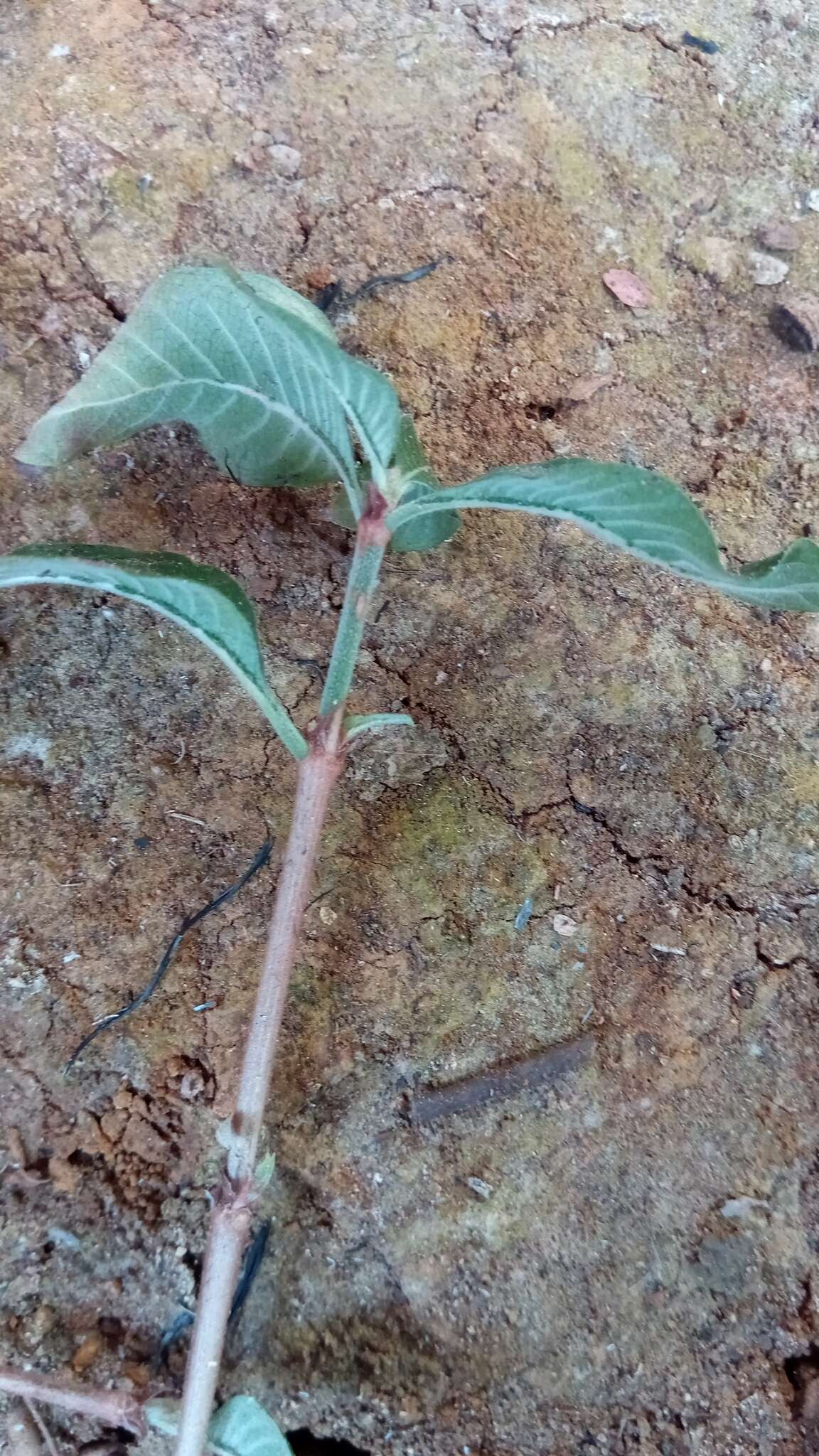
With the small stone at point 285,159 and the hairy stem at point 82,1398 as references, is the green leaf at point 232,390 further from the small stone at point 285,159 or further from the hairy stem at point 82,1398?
the hairy stem at point 82,1398

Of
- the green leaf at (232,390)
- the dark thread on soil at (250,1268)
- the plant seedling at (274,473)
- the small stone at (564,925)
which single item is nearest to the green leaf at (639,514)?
the plant seedling at (274,473)

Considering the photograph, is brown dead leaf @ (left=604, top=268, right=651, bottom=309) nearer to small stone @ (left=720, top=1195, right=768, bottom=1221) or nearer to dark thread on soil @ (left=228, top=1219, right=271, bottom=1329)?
small stone @ (left=720, top=1195, right=768, bottom=1221)

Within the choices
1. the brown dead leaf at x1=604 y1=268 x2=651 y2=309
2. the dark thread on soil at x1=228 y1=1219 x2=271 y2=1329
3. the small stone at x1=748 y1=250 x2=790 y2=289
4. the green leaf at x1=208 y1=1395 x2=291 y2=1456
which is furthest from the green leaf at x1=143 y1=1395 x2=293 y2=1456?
the small stone at x1=748 y1=250 x2=790 y2=289

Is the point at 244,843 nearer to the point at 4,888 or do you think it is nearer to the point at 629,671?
the point at 4,888

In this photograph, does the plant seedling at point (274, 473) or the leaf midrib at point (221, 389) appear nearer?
the plant seedling at point (274, 473)

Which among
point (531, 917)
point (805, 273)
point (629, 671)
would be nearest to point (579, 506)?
point (629, 671)

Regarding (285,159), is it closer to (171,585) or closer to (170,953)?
(171,585)
